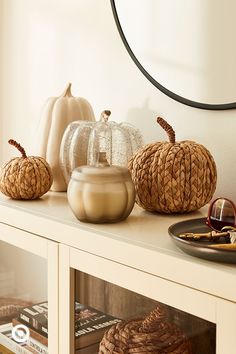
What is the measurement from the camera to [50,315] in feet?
3.68

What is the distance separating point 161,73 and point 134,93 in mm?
124

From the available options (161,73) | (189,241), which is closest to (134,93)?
(161,73)

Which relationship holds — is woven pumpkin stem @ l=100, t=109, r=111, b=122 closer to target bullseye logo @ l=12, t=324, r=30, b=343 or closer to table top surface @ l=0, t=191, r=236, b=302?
table top surface @ l=0, t=191, r=236, b=302

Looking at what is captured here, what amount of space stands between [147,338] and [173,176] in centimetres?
31

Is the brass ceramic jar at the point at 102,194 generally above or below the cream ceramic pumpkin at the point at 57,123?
below

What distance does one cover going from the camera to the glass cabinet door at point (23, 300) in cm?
116

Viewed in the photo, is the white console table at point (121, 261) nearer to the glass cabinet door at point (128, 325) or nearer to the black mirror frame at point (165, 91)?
the glass cabinet door at point (128, 325)

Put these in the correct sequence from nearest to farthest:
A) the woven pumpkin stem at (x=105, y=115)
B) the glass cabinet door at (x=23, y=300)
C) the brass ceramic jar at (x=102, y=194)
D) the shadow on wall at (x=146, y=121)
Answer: the brass ceramic jar at (x=102, y=194) → the glass cabinet door at (x=23, y=300) → the woven pumpkin stem at (x=105, y=115) → the shadow on wall at (x=146, y=121)

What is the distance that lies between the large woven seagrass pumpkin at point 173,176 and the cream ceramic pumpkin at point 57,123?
1.09 ft

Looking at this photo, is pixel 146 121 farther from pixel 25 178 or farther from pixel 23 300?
pixel 23 300

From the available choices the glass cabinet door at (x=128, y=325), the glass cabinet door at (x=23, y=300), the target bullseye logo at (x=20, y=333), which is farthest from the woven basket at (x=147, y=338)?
the target bullseye logo at (x=20, y=333)

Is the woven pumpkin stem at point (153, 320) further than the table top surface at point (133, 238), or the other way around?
the woven pumpkin stem at point (153, 320)

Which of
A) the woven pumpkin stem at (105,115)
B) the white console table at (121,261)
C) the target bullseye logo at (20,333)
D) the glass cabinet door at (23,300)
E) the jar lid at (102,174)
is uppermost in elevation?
the woven pumpkin stem at (105,115)

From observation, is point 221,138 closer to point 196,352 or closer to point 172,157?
point 172,157
